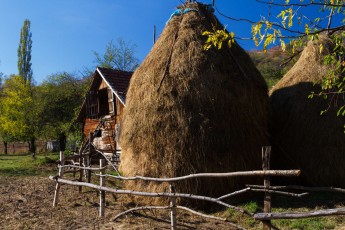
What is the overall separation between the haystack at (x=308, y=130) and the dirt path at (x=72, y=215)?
126 inches

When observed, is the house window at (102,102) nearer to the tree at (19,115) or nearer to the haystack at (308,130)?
the tree at (19,115)

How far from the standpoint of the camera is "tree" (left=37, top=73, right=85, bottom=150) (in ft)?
79.3

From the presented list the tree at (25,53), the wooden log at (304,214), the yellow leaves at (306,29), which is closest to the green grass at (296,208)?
the wooden log at (304,214)

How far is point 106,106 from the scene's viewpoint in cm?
1877

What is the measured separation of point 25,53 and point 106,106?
28773 mm

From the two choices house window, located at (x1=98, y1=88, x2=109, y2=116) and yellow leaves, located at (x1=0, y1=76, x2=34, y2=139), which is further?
yellow leaves, located at (x1=0, y1=76, x2=34, y2=139)

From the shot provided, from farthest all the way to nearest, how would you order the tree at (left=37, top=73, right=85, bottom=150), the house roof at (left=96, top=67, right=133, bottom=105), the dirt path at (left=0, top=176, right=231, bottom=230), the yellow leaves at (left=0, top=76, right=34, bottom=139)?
the tree at (left=37, top=73, right=85, bottom=150), the yellow leaves at (left=0, top=76, right=34, bottom=139), the house roof at (left=96, top=67, right=133, bottom=105), the dirt path at (left=0, top=176, right=231, bottom=230)

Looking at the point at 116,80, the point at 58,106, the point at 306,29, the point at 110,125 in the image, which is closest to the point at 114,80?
the point at 116,80

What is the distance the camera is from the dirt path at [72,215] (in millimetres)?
6234

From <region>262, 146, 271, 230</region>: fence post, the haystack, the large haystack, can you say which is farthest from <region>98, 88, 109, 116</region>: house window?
<region>262, 146, 271, 230</region>: fence post

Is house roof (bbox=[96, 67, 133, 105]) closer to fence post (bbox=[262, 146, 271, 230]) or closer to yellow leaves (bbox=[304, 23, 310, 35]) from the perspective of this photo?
fence post (bbox=[262, 146, 271, 230])

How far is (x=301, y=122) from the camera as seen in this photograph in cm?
861

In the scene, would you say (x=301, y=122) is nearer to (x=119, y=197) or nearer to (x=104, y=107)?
(x=119, y=197)

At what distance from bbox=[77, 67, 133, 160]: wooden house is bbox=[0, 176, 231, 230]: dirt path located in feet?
20.2
